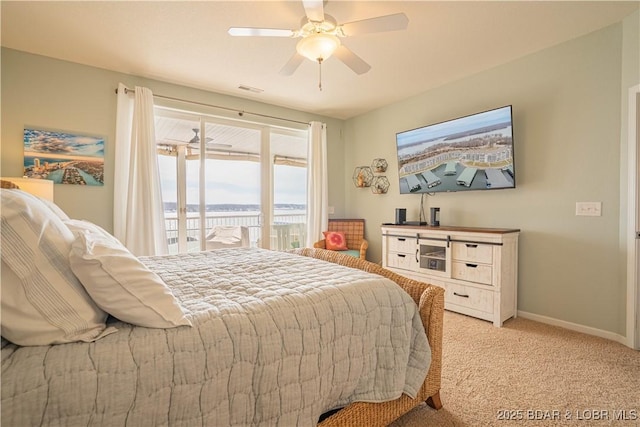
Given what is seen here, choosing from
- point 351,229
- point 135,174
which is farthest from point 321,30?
point 351,229

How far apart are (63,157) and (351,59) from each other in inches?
122

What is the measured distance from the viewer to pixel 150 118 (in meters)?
3.35

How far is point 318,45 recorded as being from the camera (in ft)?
6.75

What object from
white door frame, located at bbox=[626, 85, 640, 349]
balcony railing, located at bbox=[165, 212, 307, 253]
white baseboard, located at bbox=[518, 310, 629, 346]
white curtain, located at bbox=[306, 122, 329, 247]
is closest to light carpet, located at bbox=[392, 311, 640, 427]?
white baseboard, located at bbox=[518, 310, 629, 346]

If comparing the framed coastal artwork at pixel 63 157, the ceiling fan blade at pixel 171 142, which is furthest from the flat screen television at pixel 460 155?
the framed coastal artwork at pixel 63 157

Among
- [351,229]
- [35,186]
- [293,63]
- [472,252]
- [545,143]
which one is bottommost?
[472,252]

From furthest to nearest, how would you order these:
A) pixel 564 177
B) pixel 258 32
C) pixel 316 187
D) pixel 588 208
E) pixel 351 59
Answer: pixel 316 187, pixel 564 177, pixel 588 208, pixel 351 59, pixel 258 32

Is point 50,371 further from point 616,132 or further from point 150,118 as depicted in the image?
point 616,132

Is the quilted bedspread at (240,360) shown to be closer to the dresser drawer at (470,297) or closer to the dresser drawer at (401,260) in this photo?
the dresser drawer at (470,297)

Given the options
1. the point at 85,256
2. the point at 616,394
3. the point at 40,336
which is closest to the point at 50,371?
the point at 40,336

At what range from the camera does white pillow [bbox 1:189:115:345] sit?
2.66ft

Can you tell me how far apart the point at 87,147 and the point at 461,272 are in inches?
167

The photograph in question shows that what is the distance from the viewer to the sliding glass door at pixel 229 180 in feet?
12.3

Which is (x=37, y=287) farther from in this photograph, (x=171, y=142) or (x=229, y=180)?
(x=229, y=180)
